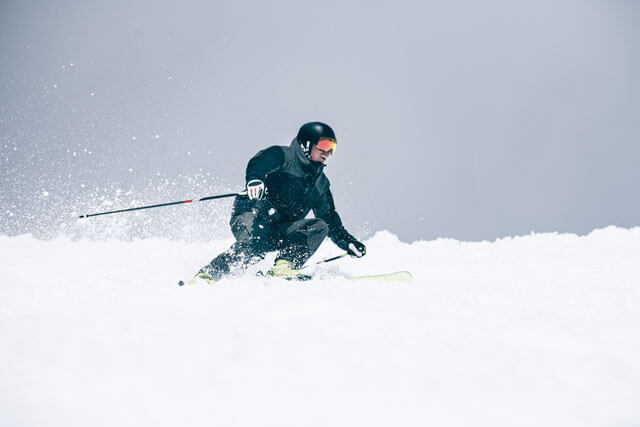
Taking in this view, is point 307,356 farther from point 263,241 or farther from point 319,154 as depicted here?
point 319,154

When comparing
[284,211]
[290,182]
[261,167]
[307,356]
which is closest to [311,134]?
[290,182]

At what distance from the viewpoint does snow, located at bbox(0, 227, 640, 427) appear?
1.20m

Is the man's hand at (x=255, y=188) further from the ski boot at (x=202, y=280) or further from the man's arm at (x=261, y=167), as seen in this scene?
the ski boot at (x=202, y=280)

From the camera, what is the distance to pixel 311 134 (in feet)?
11.3

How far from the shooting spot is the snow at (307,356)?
1.20 m

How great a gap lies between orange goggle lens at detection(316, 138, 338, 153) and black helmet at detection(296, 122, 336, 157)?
0.9 inches

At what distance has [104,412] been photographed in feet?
3.80

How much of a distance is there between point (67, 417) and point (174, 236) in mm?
5120

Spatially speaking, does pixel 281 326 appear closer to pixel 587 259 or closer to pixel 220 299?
pixel 220 299

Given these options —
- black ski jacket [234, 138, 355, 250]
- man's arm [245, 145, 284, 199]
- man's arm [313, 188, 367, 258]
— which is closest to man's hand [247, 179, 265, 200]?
man's arm [245, 145, 284, 199]

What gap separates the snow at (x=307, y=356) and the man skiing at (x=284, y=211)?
696 mm

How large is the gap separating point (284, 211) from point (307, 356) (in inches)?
85.0

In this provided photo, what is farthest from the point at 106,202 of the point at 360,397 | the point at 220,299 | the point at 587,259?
the point at 587,259

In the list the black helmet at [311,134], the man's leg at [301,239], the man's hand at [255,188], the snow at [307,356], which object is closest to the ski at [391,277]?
the man's leg at [301,239]
